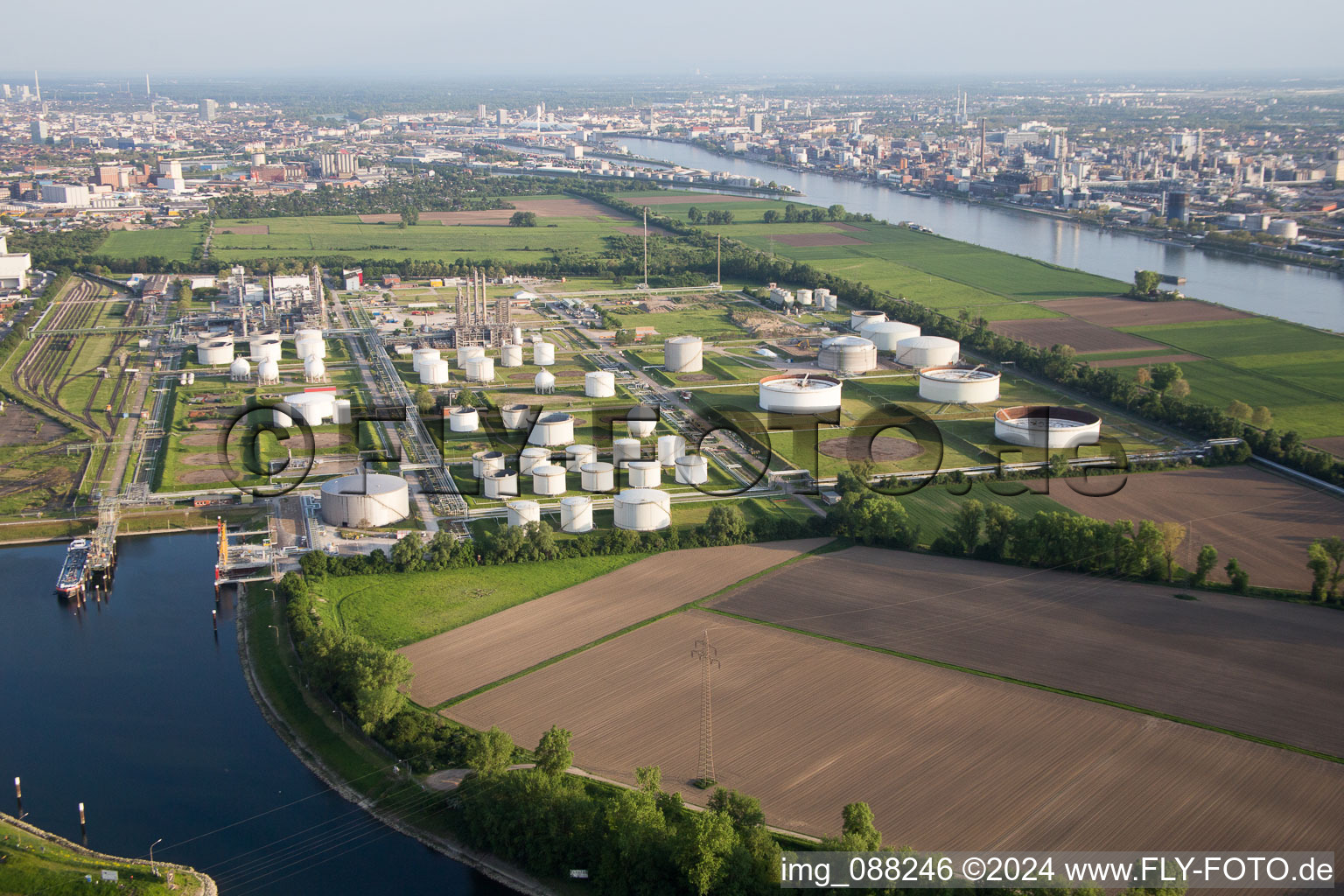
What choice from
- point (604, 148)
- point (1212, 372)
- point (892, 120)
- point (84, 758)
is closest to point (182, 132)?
point (604, 148)

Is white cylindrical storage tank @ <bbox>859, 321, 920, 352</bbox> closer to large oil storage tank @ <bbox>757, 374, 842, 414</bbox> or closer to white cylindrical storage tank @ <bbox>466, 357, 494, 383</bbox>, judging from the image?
large oil storage tank @ <bbox>757, 374, 842, 414</bbox>

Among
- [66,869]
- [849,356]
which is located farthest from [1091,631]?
[849,356]

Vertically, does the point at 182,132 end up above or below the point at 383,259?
above

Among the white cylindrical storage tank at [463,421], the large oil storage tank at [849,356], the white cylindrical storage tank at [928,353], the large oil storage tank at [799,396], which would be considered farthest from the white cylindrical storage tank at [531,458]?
the white cylindrical storage tank at [928,353]

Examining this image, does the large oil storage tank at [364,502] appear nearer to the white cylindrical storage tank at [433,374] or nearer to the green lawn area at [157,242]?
the white cylindrical storage tank at [433,374]

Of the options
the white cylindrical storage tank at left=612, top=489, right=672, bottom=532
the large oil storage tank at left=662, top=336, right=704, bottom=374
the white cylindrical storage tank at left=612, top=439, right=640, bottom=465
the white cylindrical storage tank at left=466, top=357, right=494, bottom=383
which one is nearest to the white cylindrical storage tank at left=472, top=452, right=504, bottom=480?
the white cylindrical storage tank at left=612, top=439, right=640, bottom=465

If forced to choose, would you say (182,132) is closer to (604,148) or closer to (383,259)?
(604,148)
